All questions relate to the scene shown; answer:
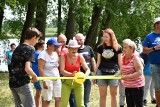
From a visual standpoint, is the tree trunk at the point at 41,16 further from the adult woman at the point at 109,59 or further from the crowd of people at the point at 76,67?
the adult woman at the point at 109,59

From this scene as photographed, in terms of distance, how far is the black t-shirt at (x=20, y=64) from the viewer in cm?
587

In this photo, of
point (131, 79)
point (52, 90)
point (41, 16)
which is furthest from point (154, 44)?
point (41, 16)

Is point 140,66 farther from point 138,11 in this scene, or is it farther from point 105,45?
point 138,11

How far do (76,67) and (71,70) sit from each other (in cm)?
11

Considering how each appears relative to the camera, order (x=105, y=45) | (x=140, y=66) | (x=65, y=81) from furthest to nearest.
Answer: (x=105, y=45), (x=65, y=81), (x=140, y=66)

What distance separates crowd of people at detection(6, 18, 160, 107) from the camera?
5953 millimetres

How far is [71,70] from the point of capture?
7.06m

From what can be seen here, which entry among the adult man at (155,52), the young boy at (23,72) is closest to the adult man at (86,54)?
the adult man at (155,52)

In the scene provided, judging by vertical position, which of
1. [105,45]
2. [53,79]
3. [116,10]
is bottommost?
[53,79]

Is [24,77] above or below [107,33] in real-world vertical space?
below

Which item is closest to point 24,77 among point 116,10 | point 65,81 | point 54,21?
point 65,81

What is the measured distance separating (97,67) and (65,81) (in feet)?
3.00

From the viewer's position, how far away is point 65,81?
23.0 feet

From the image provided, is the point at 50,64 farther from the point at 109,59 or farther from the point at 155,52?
the point at 155,52
